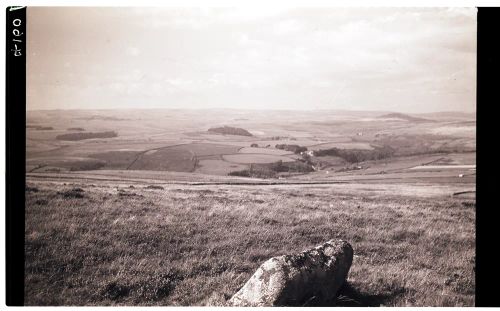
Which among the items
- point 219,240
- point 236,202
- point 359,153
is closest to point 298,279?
point 219,240

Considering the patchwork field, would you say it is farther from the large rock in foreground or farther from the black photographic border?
the large rock in foreground

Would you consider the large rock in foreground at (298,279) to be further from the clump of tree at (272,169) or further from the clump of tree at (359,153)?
the clump of tree at (359,153)

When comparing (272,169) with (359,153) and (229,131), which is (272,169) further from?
(359,153)

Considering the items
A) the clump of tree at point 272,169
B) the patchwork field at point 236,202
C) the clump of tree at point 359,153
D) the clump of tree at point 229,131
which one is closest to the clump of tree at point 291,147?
the patchwork field at point 236,202

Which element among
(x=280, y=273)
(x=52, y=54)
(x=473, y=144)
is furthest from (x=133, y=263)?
(x=473, y=144)

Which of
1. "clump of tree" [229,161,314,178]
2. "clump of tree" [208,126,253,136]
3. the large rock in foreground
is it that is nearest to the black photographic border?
the large rock in foreground
